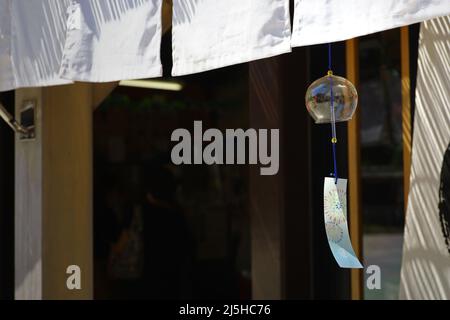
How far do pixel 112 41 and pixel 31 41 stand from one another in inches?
30.4

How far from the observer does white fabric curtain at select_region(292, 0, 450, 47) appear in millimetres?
2451

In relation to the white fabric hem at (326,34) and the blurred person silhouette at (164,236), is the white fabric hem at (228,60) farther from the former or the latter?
the blurred person silhouette at (164,236)

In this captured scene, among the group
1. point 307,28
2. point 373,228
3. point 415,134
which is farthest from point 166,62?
point 373,228

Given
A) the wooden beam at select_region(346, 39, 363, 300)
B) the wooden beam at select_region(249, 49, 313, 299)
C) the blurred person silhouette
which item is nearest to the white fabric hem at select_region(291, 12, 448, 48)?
the wooden beam at select_region(346, 39, 363, 300)

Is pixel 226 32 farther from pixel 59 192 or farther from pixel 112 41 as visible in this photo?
pixel 59 192

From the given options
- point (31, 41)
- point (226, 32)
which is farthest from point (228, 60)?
point (31, 41)

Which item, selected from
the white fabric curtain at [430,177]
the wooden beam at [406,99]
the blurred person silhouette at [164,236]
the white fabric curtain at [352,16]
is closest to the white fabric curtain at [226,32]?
the white fabric curtain at [352,16]

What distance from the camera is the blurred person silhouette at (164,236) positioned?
6230mm

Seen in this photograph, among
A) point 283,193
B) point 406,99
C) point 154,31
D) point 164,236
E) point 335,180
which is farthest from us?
point 164,236

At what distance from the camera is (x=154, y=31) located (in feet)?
11.1

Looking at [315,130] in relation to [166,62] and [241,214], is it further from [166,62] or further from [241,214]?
[241,214]

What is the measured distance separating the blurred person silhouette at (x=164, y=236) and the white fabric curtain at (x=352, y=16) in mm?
3640
